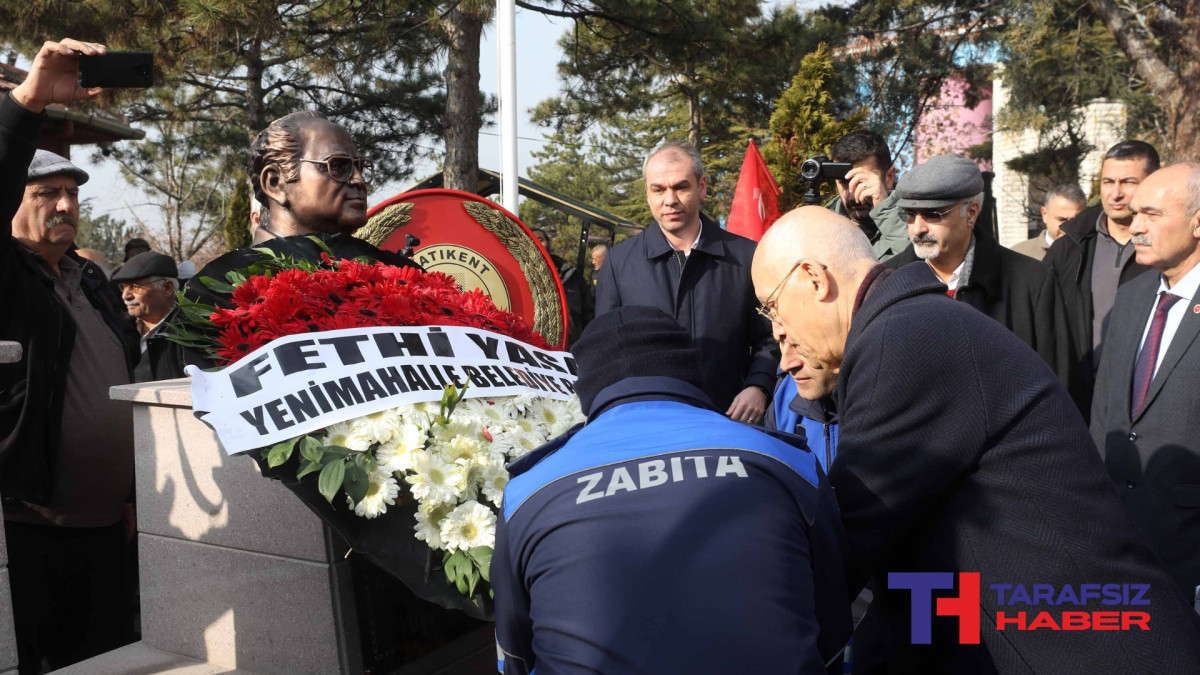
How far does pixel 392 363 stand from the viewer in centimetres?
→ 261

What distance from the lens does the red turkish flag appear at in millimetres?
6258

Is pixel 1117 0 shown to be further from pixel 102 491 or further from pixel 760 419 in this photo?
pixel 102 491

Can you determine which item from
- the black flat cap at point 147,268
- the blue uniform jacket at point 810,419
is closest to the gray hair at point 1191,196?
the blue uniform jacket at point 810,419

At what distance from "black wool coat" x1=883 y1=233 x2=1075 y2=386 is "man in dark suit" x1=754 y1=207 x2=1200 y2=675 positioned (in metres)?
2.04

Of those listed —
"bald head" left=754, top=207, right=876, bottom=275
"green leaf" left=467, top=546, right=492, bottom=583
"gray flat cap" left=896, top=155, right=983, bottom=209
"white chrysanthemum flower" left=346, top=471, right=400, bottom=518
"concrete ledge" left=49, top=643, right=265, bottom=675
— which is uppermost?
"gray flat cap" left=896, top=155, right=983, bottom=209

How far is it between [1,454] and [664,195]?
2668 millimetres

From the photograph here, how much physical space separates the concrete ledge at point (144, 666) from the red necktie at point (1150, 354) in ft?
9.74

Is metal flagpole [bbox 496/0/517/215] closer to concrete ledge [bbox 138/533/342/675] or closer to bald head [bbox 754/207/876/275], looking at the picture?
concrete ledge [bbox 138/533/342/675]

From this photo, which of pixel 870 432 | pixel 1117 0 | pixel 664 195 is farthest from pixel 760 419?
pixel 1117 0

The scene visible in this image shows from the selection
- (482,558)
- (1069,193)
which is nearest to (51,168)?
(482,558)

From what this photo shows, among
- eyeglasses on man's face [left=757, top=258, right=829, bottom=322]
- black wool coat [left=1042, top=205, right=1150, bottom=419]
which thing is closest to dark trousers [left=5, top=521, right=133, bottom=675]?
eyeglasses on man's face [left=757, top=258, right=829, bottom=322]

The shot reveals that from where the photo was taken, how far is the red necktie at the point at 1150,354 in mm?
3408

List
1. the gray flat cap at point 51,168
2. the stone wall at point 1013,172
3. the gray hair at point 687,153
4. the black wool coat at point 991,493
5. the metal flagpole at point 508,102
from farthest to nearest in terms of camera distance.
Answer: the stone wall at point 1013,172 → the metal flagpole at point 508,102 → the gray hair at point 687,153 → the gray flat cap at point 51,168 → the black wool coat at point 991,493

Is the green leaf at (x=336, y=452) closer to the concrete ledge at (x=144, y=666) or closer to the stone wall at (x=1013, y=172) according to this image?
the concrete ledge at (x=144, y=666)
